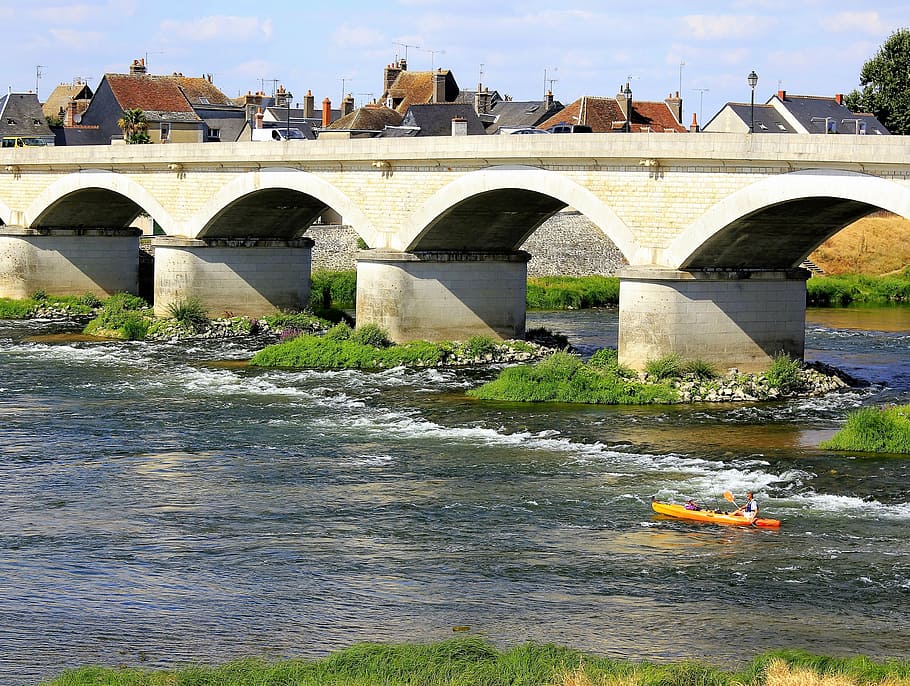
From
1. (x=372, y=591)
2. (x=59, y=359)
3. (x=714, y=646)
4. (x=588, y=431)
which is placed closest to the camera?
(x=714, y=646)

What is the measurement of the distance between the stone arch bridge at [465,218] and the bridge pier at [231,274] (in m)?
0.05

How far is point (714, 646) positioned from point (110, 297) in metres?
34.7

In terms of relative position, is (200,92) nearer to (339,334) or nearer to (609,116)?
(609,116)


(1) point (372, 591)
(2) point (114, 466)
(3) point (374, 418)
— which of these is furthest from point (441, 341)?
(1) point (372, 591)

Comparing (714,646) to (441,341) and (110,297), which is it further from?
(110,297)

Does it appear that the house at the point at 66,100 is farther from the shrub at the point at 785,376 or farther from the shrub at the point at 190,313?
the shrub at the point at 785,376

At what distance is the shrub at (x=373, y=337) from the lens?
33.5 metres

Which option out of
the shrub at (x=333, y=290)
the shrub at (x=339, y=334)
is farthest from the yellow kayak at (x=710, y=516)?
the shrub at (x=333, y=290)

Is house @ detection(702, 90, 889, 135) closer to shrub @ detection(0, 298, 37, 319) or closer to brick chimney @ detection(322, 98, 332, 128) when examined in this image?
brick chimney @ detection(322, 98, 332, 128)

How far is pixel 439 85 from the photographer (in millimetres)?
77312

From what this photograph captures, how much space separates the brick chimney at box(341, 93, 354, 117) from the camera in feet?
263

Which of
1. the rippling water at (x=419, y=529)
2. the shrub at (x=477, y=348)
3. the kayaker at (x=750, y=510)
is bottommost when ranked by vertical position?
the rippling water at (x=419, y=529)

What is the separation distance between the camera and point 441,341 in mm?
33969

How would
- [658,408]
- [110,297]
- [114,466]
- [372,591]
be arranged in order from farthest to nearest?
[110,297]
[658,408]
[114,466]
[372,591]
